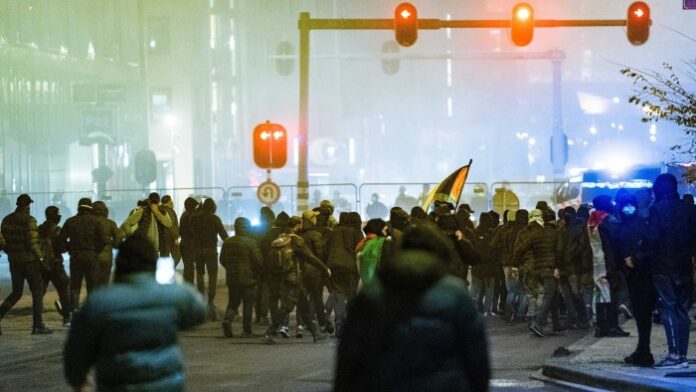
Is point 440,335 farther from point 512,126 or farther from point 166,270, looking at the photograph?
point 512,126

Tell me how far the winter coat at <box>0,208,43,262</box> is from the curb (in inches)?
310

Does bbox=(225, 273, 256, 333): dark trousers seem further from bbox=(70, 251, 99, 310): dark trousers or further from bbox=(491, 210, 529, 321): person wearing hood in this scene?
bbox=(491, 210, 529, 321): person wearing hood

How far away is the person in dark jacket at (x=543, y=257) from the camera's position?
676 inches

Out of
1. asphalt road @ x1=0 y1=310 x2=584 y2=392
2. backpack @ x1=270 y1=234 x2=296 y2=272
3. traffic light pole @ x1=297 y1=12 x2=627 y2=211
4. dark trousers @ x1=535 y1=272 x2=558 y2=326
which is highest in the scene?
traffic light pole @ x1=297 y1=12 x2=627 y2=211

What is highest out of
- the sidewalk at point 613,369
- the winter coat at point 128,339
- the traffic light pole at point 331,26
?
the traffic light pole at point 331,26

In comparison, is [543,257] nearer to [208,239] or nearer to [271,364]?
[271,364]

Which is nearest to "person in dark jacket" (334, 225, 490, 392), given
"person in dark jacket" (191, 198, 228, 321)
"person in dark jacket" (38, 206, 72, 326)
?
"person in dark jacket" (38, 206, 72, 326)

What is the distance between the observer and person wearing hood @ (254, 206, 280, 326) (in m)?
17.8

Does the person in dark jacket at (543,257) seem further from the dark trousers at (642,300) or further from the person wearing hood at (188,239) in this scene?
the person wearing hood at (188,239)

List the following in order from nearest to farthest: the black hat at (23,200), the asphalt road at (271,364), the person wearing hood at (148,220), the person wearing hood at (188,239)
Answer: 1. the asphalt road at (271,364)
2. the black hat at (23,200)
3. the person wearing hood at (148,220)
4. the person wearing hood at (188,239)

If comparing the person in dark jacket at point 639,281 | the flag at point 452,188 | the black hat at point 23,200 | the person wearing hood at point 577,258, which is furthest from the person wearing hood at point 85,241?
the person in dark jacket at point 639,281

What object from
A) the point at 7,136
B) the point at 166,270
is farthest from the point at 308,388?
the point at 7,136

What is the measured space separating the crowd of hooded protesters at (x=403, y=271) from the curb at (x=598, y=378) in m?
0.68

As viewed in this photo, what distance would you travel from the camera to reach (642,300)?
12.5 metres
